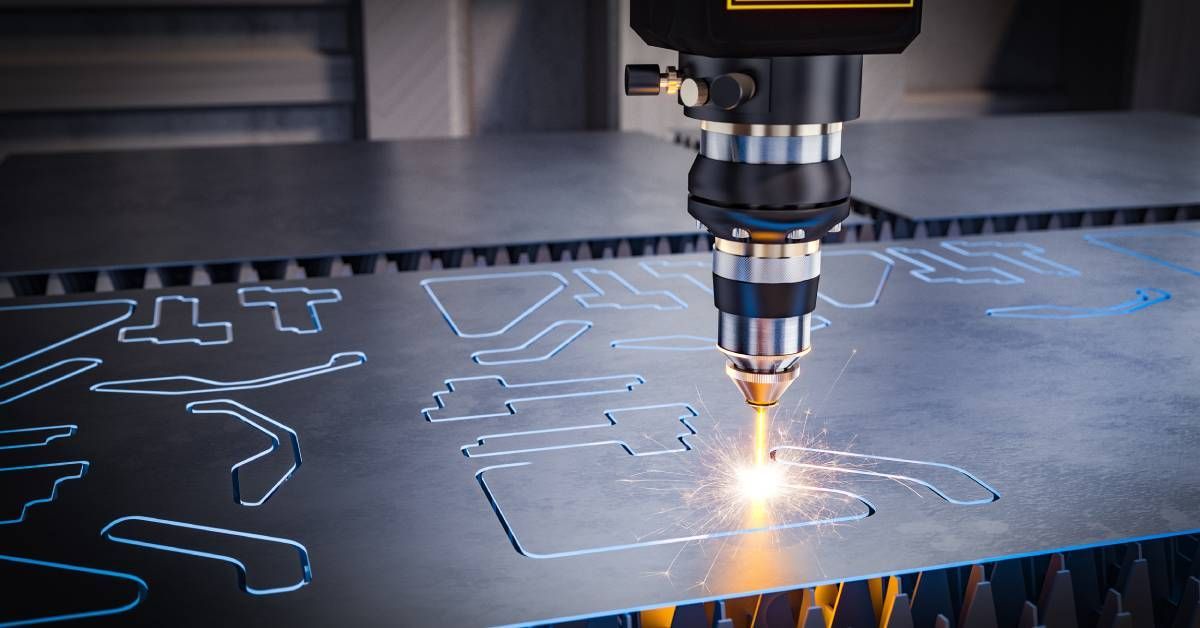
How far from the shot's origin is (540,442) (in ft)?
3.70

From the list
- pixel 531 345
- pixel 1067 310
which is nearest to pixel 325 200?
pixel 531 345

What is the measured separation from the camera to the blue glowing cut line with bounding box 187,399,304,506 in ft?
3.36

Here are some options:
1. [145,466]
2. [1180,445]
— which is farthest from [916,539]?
[145,466]

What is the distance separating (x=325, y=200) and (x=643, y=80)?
1654 millimetres

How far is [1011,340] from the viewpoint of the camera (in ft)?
4.75

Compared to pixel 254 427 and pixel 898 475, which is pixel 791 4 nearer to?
pixel 898 475

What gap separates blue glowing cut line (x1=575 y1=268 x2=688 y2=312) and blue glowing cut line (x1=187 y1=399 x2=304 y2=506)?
53cm

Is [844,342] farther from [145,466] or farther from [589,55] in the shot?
[589,55]

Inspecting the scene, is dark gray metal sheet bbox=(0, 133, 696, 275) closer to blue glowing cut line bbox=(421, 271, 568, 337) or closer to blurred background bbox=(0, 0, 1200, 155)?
blue glowing cut line bbox=(421, 271, 568, 337)

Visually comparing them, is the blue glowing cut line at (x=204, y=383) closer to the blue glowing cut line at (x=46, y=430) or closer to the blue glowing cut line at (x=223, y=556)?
the blue glowing cut line at (x=46, y=430)

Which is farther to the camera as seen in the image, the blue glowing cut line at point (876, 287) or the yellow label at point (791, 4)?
the blue glowing cut line at point (876, 287)

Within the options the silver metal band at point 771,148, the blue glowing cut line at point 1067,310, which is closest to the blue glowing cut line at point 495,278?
the blue glowing cut line at point 1067,310

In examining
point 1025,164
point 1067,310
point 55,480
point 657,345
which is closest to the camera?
point 55,480

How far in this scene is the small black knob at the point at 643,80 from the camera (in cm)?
84
